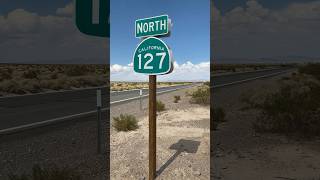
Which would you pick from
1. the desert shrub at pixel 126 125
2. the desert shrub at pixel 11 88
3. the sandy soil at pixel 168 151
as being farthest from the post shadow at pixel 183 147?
the desert shrub at pixel 11 88

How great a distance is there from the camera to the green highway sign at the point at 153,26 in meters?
5.69

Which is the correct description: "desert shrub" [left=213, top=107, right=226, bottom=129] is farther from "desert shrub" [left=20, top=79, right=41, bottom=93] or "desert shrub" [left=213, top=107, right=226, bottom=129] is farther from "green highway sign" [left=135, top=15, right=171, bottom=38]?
"desert shrub" [left=20, top=79, right=41, bottom=93]

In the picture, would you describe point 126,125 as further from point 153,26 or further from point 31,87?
point 31,87

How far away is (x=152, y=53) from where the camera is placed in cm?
589

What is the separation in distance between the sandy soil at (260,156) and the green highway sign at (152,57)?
2.34m

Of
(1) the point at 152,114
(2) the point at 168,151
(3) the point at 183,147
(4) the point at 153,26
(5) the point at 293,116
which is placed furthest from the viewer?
(5) the point at 293,116

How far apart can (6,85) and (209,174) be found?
88.2 feet

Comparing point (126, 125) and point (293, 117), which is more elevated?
point (293, 117)

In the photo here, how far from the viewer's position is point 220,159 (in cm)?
791

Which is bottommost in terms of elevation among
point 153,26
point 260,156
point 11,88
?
point 260,156

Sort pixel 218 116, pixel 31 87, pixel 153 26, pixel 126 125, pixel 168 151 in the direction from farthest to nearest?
pixel 31 87
pixel 218 116
pixel 126 125
pixel 168 151
pixel 153 26

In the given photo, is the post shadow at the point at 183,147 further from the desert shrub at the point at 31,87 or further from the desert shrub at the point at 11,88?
the desert shrub at the point at 31,87

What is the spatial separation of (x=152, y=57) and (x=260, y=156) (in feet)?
12.4

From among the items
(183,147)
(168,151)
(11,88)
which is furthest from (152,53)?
(11,88)
